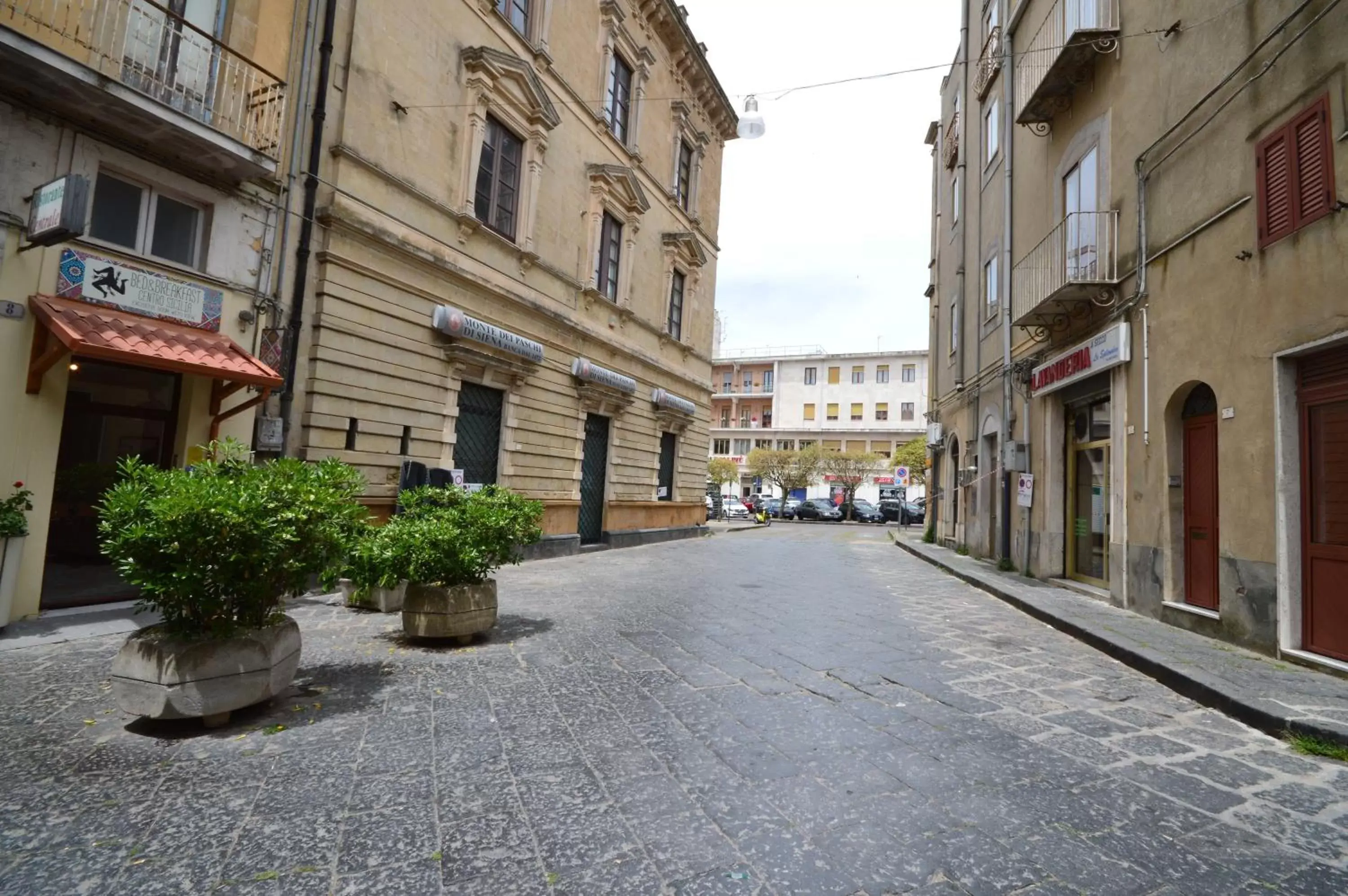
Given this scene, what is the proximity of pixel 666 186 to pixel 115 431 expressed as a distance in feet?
46.0

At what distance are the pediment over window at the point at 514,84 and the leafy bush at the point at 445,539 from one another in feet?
27.5

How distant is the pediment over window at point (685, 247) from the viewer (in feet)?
59.4

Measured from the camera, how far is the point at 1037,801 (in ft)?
10.1

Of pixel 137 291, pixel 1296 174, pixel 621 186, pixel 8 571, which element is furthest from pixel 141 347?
pixel 621 186

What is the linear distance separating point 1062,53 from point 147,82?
1130cm

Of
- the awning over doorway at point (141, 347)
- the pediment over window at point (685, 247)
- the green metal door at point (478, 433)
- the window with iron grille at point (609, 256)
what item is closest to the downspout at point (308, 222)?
the awning over doorway at point (141, 347)

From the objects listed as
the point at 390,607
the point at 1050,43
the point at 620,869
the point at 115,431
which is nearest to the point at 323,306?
the point at 115,431

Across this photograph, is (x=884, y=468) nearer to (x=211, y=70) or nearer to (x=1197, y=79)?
(x=1197, y=79)

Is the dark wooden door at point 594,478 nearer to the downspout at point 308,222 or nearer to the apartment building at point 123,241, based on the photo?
the downspout at point 308,222

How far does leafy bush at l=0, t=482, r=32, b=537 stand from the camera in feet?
18.1

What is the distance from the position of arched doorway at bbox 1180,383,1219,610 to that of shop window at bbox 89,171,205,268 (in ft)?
36.3

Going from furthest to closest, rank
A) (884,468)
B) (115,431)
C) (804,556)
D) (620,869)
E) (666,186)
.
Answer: (884,468)
(666,186)
(804,556)
(115,431)
(620,869)

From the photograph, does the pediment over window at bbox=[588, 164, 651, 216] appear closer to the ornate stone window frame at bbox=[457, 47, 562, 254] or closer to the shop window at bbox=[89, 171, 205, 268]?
the ornate stone window frame at bbox=[457, 47, 562, 254]

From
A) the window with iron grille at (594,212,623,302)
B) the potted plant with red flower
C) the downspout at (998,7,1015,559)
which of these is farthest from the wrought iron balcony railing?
the downspout at (998,7,1015,559)
